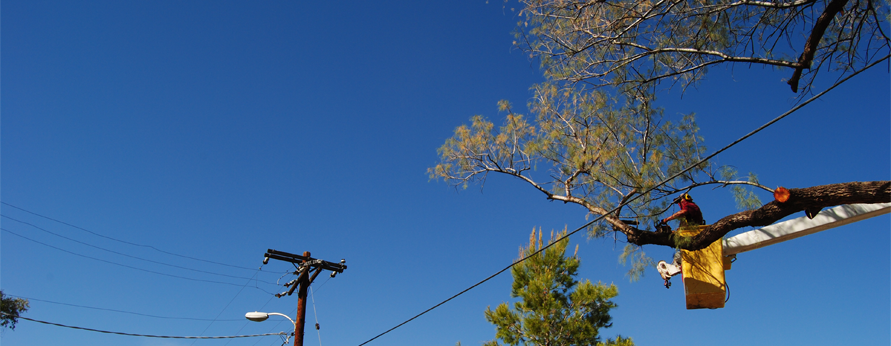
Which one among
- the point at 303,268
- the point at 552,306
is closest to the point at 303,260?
the point at 303,268

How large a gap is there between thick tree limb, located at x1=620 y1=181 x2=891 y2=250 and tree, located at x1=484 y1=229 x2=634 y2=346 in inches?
297

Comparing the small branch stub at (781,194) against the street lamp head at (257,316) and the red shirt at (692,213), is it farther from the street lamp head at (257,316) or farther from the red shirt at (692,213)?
the street lamp head at (257,316)

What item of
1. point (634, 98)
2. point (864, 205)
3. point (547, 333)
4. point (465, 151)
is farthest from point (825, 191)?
point (547, 333)

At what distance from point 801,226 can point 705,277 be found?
1130 millimetres

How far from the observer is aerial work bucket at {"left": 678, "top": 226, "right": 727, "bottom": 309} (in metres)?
5.61

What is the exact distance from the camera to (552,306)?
13.6 m

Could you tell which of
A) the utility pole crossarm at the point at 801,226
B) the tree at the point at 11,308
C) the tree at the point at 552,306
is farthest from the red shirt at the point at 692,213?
the tree at the point at 11,308

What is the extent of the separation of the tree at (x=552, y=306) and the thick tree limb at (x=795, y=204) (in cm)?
755

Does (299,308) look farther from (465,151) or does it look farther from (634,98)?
(634,98)

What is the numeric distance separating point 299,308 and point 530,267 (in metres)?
6.09

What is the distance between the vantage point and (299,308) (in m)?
11.1

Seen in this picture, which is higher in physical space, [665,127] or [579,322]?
[665,127]

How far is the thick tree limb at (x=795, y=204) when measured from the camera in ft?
15.8

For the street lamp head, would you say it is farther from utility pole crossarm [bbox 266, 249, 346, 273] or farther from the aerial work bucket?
the aerial work bucket
